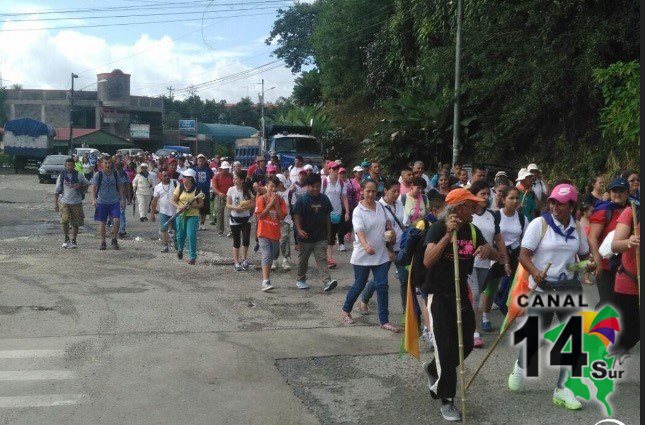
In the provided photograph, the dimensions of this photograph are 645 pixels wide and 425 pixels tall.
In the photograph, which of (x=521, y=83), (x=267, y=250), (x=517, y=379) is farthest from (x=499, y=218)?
(x=521, y=83)

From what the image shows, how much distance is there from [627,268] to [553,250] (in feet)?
1.95

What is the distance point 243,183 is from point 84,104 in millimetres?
80614

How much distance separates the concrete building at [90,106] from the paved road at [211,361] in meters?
79.8

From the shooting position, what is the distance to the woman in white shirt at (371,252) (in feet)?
30.0

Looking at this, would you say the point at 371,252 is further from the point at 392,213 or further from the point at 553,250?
the point at 553,250

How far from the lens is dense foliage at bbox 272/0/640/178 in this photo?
19.3m

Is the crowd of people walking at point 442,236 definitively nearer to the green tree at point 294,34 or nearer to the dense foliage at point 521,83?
the dense foliage at point 521,83

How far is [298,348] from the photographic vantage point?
837 cm

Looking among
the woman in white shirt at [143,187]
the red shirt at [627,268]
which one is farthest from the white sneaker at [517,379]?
the woman in white shirt at [143,187]

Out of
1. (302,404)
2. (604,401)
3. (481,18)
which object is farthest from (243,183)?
(481,18)

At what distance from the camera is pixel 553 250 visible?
675cm

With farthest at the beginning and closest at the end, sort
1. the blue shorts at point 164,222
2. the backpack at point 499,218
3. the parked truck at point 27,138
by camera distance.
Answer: the parked truck at point 27,138 < the blue shorts at point 164,222 < the backpack at point 499,218

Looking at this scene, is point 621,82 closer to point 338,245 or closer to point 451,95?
point 338,245

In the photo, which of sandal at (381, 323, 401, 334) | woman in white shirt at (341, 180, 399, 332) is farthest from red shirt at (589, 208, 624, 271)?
sandal at (381, 323, 401, 334)
